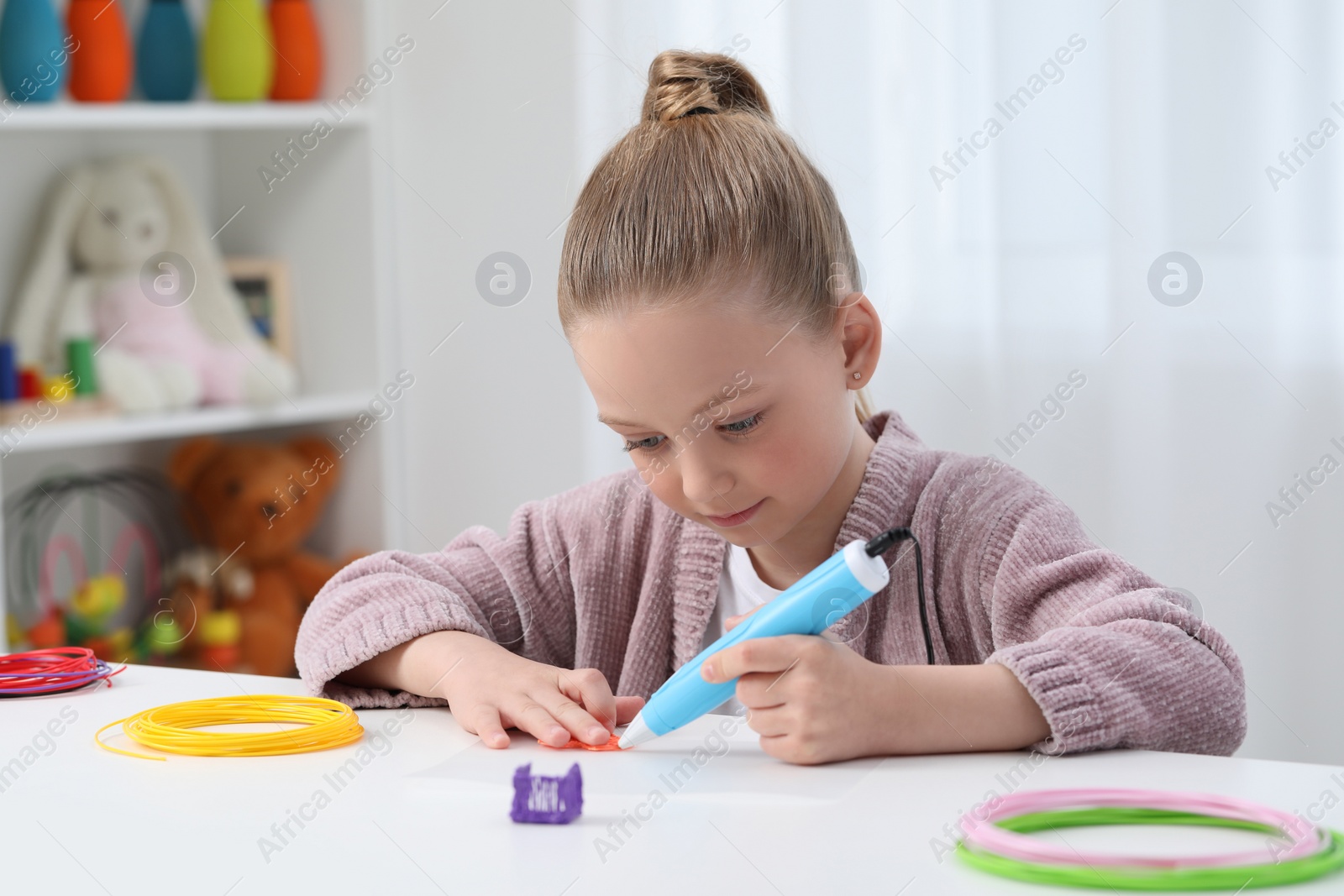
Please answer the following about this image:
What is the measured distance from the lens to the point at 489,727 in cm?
76

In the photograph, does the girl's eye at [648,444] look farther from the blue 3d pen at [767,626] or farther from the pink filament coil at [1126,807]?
the pink filament coil at [1126,807]

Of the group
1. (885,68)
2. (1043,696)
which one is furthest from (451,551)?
(885,68)

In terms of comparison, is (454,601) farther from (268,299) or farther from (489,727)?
(268,299)

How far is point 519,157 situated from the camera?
84.4 inches

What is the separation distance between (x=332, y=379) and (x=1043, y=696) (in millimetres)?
1775

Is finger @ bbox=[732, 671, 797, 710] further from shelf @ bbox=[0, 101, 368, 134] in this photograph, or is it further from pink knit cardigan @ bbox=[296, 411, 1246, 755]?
shelf @ bbox=[0, 101, 368, 134]

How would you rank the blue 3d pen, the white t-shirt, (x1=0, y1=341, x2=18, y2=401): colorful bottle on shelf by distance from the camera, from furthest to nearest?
(x1=0, y1=341, x2=18, y2=401): colorful bottle on shelf < the white t-shirt < the blue 3d pen

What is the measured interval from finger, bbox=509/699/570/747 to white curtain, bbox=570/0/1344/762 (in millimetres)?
968

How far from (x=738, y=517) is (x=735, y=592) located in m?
0.19

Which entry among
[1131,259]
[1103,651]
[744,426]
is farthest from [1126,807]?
[1131,259]

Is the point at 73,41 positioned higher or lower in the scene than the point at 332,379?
higher

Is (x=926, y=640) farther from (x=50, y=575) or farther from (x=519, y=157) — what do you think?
(x=50, y=575)

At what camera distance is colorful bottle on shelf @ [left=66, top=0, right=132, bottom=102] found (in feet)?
6.37

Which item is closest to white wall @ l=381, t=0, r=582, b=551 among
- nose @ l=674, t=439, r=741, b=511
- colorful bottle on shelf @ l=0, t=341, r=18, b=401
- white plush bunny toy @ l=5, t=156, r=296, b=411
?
white plush bunny toy @ l=5, t=156, r=296, b=411
